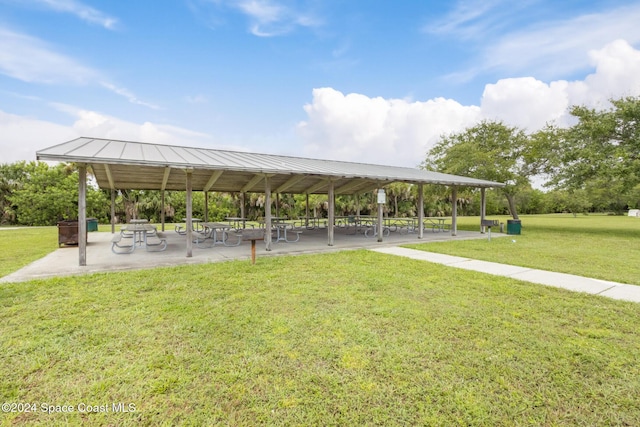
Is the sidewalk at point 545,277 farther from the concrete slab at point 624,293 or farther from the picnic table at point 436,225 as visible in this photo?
the picnic table at point 436,225

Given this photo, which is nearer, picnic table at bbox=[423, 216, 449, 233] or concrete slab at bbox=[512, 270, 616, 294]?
concrete slab at bbox=[512, 270, 616, 294]

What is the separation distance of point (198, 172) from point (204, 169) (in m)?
3.40

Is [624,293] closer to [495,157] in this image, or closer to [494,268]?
[494,268]

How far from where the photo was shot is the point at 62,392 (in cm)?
218

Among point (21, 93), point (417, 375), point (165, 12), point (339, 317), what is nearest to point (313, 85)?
point (165, 12)

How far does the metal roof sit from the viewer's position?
246 inches

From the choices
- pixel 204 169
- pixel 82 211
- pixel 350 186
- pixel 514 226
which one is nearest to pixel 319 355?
pixel 204 169

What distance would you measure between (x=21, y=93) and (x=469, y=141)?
22.3 metres

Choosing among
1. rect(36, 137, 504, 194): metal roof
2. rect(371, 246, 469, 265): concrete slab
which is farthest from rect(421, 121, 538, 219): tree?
rect(371, 246, 469, 265): concrete slab

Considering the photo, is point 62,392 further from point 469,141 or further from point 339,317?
point 469,141

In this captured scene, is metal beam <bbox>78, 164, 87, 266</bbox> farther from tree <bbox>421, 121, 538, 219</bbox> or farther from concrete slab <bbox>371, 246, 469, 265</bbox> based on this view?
tree <bbox>421, 121, 538, 219</bbox>

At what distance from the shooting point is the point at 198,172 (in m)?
10.1

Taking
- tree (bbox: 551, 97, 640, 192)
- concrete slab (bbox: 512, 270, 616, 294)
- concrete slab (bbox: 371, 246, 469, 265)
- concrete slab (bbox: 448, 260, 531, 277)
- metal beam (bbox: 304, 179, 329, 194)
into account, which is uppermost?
tree (bbox: 551, 97, 640, 192)

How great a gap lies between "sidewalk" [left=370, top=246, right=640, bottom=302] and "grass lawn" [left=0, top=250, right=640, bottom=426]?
47cm
